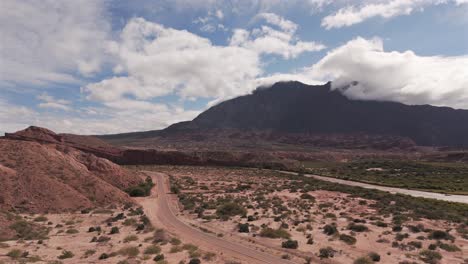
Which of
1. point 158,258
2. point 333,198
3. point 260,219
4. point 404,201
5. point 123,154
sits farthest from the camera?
point 123,154

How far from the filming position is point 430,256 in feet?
56.8

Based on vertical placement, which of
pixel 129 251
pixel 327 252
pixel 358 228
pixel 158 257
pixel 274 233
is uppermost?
pixel 129 251

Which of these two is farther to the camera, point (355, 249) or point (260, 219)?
point (260, 219)

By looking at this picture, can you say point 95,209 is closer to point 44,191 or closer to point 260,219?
point 44,191

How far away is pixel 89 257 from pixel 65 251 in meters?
1.67

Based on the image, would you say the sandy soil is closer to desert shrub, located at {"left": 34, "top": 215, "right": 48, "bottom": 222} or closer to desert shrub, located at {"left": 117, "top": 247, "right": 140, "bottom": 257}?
desert shrub, located at {"left": 117, "top": 247, "right": 140, "bottom": 257}

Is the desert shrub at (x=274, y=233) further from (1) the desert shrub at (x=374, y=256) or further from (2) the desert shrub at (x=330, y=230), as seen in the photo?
(1) the desert shrub at (x=374, y=256)

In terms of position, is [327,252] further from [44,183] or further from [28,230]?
[44,183]

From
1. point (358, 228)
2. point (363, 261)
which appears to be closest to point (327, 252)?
point (363, 261)

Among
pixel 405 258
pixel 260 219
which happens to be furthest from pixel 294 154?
pixel 405 258

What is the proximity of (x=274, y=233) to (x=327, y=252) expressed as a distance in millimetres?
4516

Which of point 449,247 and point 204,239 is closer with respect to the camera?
point 449,247

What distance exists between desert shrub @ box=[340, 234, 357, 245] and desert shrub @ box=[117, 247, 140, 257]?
12693 mm

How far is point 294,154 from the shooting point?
123m
